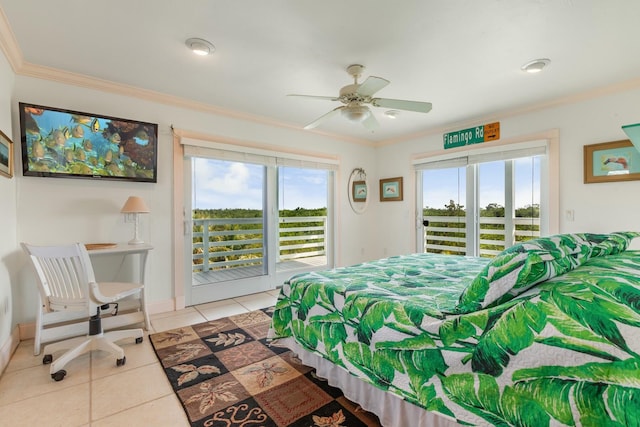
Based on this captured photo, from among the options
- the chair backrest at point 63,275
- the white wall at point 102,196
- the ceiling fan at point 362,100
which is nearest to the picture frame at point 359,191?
the white wall at point 102,196

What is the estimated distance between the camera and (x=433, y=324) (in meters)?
1.28

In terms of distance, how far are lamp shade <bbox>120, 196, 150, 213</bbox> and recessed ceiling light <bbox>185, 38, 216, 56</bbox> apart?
152 centimetres

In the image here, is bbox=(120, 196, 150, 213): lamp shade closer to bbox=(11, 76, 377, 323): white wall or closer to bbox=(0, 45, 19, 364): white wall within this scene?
bbox=(11, 76, 377, 323): white wall

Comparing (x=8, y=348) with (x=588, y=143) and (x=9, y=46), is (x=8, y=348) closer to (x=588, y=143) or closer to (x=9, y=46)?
(x=9, y=46)

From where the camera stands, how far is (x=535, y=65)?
2492 millimetres

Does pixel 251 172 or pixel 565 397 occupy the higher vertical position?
pixel 251 172

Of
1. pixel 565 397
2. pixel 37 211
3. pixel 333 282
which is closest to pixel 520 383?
pixel 565 397

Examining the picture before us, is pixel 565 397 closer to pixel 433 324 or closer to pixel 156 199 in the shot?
pixel 433 324

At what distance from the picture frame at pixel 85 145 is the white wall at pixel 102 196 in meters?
0.10

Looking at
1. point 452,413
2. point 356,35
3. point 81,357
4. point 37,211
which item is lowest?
point 81,357

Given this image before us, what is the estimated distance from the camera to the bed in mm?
902

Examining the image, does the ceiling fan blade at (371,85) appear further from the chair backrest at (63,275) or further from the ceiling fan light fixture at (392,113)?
the chair backrest at (63,275)

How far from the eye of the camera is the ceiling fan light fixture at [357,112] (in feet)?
8.24

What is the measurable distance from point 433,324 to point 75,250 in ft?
7.59
